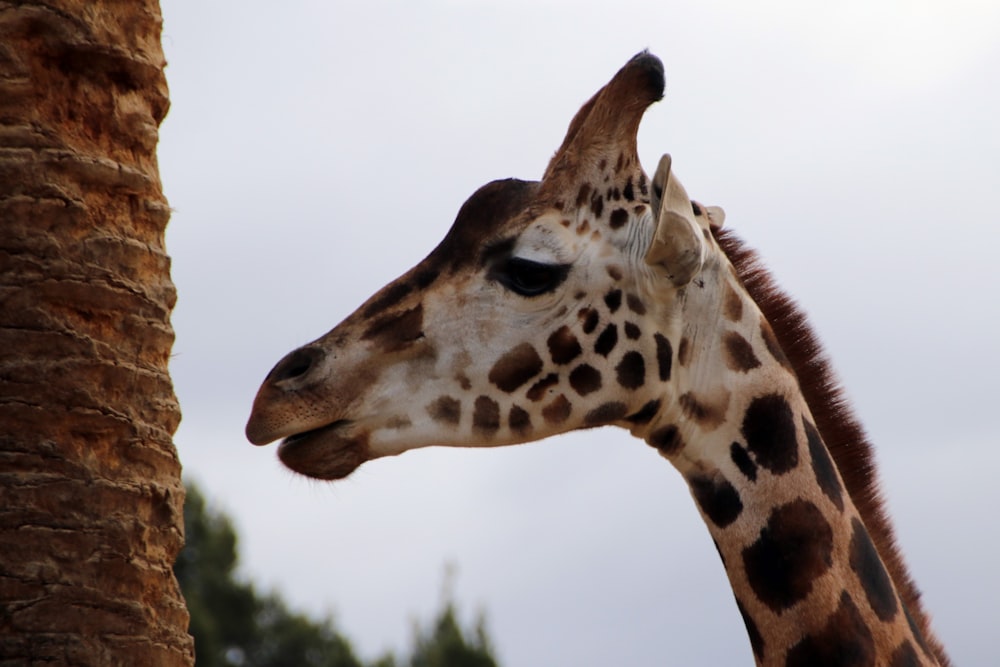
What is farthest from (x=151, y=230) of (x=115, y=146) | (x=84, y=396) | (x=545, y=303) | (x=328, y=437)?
(x=545, y=303)

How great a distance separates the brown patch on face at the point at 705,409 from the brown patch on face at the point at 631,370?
6.4 inches

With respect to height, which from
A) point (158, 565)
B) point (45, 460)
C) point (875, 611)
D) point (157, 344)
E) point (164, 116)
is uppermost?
point (164, 116)

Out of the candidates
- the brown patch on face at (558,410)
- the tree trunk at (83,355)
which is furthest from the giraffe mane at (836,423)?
the tree trunk at (83,355)

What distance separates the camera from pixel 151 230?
18.0ft

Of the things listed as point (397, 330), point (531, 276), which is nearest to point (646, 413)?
point (531, 276)

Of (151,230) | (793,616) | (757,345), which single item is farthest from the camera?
(151,230)

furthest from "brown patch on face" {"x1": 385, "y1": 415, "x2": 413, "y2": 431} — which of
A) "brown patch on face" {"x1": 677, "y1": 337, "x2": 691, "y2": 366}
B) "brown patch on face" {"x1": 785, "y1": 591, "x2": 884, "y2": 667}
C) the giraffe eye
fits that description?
"brown patch on face" {"x1": 785, "y1": 591, "x2": 884, "y2": 667}

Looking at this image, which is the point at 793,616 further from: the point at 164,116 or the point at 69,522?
the point at 164,116

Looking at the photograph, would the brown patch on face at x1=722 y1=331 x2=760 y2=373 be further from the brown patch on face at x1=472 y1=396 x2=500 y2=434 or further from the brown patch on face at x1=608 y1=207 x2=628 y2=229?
the brown patch on face at x1=472 y1=396 x2=500 y2=434

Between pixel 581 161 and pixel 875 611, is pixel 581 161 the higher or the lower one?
the higher one

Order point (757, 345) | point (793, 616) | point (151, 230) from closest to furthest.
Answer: point (793, 616) < point (757, 345) < point (151, 230)

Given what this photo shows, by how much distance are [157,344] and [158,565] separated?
2.67 feet

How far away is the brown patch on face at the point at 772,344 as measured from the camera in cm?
518

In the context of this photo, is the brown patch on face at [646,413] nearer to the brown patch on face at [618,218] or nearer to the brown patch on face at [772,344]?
the brown patch on face at [772,344]
